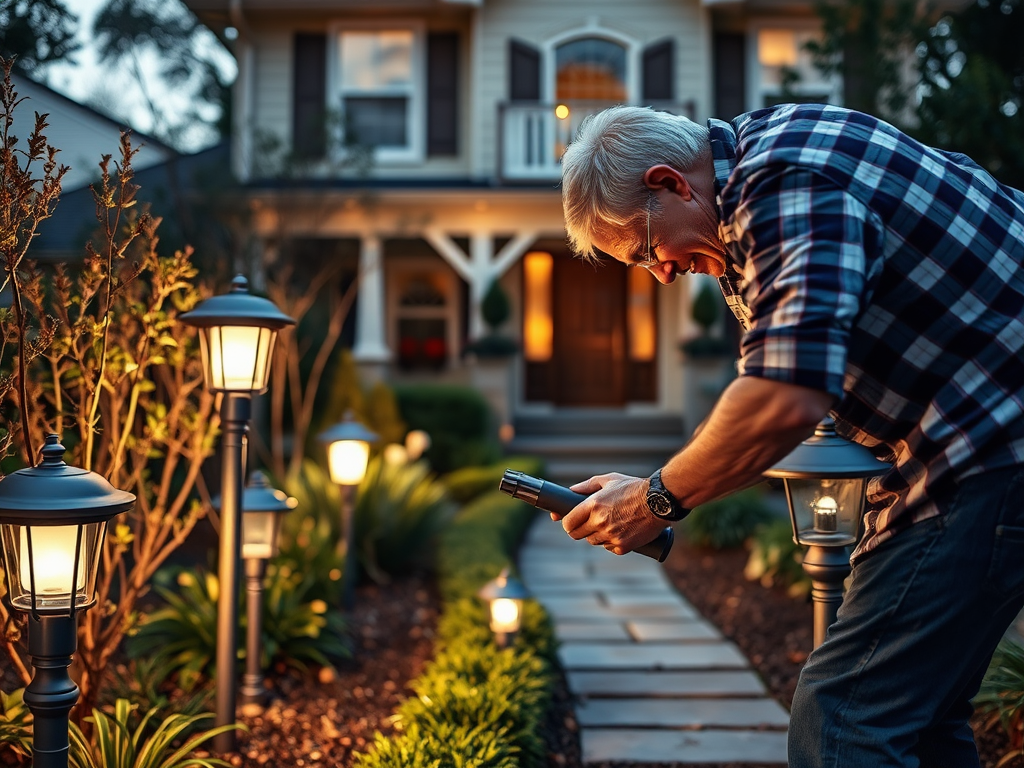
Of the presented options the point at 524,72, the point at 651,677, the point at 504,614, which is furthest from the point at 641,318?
the point at 504,614

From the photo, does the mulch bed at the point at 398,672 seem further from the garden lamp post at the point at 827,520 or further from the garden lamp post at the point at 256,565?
the garden lamp post at the point at 827,520

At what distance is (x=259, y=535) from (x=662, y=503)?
275cm

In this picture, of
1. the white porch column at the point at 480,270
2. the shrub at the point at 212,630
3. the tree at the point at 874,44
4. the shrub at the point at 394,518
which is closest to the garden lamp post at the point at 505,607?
the shrub at the point at 212,630

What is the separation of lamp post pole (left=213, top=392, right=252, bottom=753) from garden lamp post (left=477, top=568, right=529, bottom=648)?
3.88 ft

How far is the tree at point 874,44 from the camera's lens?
636 cm

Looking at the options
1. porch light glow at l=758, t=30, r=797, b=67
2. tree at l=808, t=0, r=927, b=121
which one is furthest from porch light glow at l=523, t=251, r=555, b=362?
tree at l=808, t=0, r=927, b=121

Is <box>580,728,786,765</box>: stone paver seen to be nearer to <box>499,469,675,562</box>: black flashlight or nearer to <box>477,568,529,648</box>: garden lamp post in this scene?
<box>477,568,529,648</box>: garden lamp post

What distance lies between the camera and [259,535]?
410 centimetres

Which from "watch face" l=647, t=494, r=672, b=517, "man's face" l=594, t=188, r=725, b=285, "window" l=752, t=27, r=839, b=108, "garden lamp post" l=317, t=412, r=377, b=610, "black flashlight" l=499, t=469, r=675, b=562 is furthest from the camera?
"window" l=752, t=27, r=839, b=108

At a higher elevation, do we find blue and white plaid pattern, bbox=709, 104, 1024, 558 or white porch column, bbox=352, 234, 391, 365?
white porch column, bbox=352, 234, 391, 365

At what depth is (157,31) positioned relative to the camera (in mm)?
9000

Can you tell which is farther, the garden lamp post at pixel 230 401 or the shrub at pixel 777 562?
the shrub at pixel 777 562

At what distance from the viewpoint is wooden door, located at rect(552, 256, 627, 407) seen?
13195mm

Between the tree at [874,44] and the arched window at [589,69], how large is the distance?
5715 mm
